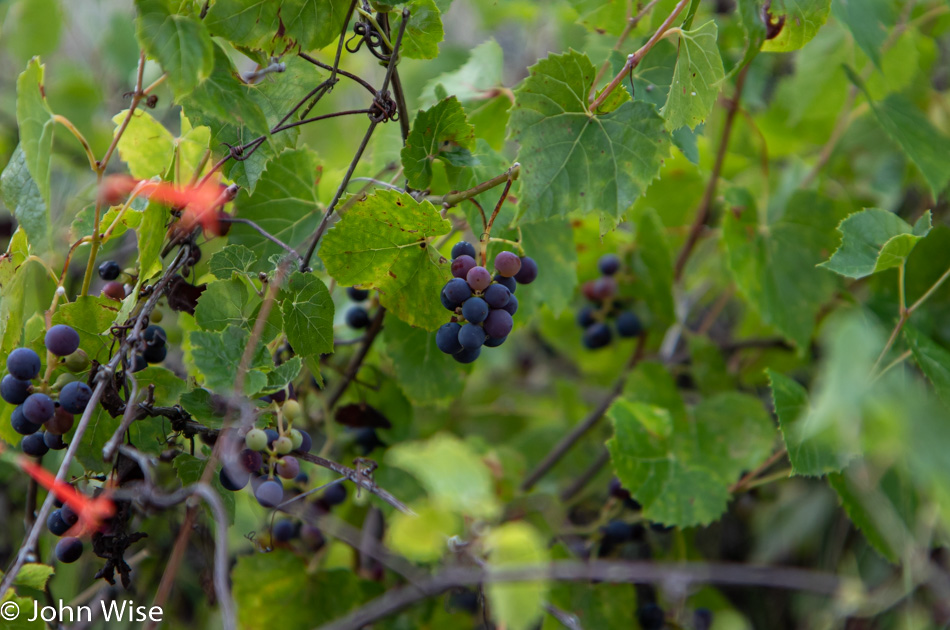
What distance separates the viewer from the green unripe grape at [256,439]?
0.81 metres

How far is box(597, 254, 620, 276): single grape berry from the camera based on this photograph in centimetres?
146

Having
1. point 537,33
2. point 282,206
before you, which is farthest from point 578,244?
point 537,33

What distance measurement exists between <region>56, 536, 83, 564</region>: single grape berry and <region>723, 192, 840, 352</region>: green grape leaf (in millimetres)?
1163

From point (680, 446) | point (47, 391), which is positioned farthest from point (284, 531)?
point (680, 446)

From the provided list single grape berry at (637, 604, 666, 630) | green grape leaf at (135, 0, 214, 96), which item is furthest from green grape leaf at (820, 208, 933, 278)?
green grape leaf at (135, 0, 214, 96)

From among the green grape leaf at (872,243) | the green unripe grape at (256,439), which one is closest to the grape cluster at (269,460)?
the green unripe grape at (256,439)

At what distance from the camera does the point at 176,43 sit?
2.44 ft

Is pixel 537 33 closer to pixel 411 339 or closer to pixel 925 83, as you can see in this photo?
pixel 925 83

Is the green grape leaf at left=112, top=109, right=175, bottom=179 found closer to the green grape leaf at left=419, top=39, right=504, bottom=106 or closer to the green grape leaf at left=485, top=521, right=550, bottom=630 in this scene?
the green grape leaf at left=419, top=39, right=504, bottom=106

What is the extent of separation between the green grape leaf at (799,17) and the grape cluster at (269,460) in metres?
0.84

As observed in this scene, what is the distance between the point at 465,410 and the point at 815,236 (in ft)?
2.93

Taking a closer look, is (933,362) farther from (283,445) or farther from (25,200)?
(25,200)

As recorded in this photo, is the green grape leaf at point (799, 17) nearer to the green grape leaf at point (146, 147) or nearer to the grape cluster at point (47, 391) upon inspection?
the green grape leaf at point (146, 147)

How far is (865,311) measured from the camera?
133cm
